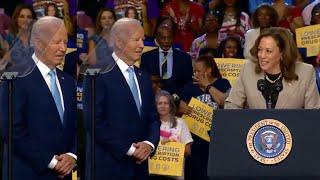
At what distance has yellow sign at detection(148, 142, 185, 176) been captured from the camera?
948 centimetres

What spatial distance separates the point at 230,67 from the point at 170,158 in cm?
127

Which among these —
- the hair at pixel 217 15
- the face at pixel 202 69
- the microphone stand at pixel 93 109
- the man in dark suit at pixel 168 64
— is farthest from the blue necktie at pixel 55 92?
the hair at pixel 217 15

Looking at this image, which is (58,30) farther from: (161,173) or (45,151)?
(161,173)

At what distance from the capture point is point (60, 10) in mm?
9508

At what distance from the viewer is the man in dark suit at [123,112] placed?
7.09 m

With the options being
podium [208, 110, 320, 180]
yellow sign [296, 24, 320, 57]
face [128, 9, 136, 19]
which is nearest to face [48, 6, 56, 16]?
face [128, 9, 136, 19]

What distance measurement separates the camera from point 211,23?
37.6 feet

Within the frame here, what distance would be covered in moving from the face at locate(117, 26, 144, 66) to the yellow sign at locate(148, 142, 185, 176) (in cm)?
240

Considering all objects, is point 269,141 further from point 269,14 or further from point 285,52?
point 269,14

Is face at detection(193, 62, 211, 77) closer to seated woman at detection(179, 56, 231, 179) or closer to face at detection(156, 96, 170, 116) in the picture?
seated woman at detection(179, 56, 231, 179)

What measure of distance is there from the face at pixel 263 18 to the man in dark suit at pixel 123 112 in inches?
141

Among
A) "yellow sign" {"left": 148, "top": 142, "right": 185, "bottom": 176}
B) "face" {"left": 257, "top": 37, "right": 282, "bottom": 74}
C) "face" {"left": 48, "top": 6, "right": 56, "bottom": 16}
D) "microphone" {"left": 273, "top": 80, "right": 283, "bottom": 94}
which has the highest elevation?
"face" {"left": 48, "top": 6, "right": 56, "bottom": 16}

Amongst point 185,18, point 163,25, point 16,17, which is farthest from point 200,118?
point 185,18

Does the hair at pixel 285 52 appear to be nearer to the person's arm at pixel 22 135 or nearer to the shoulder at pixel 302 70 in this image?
the shoulder at pixel 302 70
